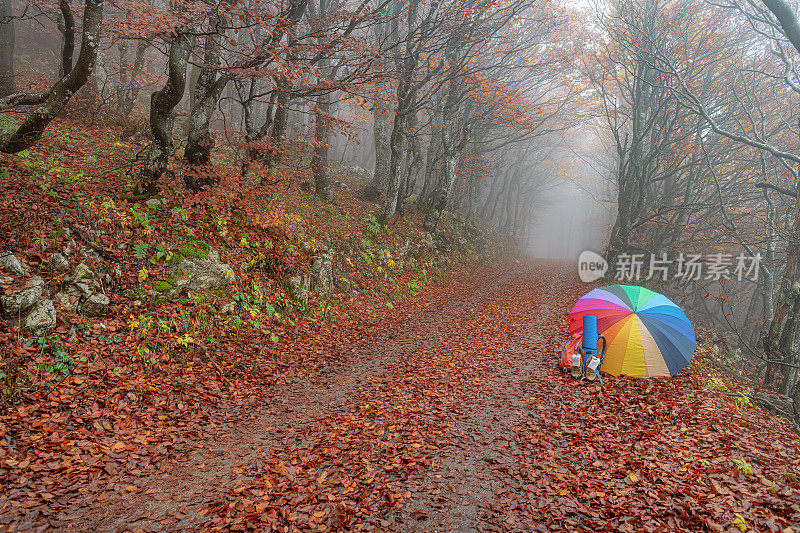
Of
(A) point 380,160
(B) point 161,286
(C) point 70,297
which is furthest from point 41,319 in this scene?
(A) point 380,160

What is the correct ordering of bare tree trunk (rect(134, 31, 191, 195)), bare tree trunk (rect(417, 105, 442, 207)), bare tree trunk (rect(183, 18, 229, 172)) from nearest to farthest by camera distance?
bare tree trunk (rect(134, 31, 191, 195)) < bare tree trunk (rect(183, 18, 229, 172)) < bare tree trunk (rect(417, 105, 442, 207))

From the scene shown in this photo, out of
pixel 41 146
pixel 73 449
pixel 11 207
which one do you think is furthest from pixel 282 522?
pixel 41 146

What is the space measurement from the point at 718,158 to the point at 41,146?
22.9 metres

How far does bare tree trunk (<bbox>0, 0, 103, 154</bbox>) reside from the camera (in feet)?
21.4

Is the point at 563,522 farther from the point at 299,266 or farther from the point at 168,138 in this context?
the point at 168,138

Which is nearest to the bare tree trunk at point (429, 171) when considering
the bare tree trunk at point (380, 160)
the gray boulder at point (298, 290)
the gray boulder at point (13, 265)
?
the bare tree trunk at point (380, 160)

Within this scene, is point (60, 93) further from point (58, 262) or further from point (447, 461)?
point (447, 461)

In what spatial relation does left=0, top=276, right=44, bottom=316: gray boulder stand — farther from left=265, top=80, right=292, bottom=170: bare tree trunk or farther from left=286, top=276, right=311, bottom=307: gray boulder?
left=265, top=80, right=292, bottom=170: bare tree trunk

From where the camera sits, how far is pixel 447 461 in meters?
4.88

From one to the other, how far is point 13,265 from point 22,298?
67 centimetres

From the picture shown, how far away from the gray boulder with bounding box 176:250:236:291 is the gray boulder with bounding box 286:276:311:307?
5.05ft

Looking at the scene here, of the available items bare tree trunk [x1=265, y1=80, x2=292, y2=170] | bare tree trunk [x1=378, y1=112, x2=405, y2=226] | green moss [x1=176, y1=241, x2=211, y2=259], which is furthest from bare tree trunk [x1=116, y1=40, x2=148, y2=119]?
bare tree trunk [x1=378, y1=112, x2=405, y2=226]

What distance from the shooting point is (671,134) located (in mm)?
15383

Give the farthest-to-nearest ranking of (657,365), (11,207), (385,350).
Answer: (385,350) < (657,365) < (11,207)
